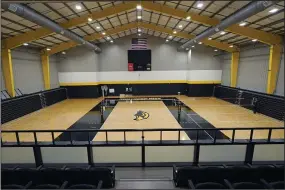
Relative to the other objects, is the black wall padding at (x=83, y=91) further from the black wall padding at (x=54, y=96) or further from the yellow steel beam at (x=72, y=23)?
the yellow steel beam at (x=72, y=23)

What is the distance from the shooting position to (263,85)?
1112 cm

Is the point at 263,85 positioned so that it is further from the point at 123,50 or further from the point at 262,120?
the point at 123,50

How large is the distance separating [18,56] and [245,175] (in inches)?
578

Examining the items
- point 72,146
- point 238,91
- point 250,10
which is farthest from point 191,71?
point 72,146

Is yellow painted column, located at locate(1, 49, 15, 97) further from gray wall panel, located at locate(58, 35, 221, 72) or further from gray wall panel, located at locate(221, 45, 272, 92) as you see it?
gray wall panel, located at locate(221, 45, 272, 92)

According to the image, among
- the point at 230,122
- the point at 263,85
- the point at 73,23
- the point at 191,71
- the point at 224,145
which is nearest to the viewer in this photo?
the point at 224,145

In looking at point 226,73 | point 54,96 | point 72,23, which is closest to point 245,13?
point 72,23

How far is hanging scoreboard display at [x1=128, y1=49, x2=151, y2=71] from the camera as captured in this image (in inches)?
658

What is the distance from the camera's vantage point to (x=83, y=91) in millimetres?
16844

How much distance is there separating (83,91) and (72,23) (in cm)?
875

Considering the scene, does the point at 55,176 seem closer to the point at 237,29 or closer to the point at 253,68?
the point at 237,29

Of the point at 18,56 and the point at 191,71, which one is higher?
the point at 18,56

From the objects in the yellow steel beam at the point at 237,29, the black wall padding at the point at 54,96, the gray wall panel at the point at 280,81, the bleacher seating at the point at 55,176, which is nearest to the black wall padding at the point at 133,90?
the black wall padding at the point at 54,96

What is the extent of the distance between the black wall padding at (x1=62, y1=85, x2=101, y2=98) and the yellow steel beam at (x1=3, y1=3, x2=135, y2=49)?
733 cm
